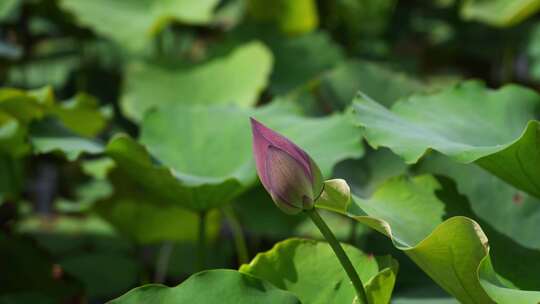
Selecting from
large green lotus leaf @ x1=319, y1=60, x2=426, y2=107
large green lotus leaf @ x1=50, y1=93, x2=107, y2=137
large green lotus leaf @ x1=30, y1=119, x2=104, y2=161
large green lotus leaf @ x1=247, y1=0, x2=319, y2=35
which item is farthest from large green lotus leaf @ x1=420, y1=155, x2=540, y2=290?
large green lotus leaf @ x1=247, y1=0, x2=319, y2=35

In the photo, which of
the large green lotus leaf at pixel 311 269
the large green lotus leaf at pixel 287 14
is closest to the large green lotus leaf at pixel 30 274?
the large green lotus leaf at pixel 311 269

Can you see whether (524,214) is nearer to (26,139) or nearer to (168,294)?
(168,294)

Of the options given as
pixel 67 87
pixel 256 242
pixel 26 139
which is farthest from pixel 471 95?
pixel 67 87

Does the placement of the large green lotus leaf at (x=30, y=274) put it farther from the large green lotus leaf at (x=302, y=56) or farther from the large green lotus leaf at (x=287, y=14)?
the large green lotus leaf at (x=287, y=14)

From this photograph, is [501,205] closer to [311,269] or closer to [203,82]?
[311,269]

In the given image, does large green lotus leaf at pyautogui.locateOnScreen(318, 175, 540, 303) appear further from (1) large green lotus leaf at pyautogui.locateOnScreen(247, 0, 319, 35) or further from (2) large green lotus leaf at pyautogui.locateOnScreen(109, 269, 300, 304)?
(1) large green lotus leaf at pyautogui.locateOnScreen(247, 0, 319, 35)

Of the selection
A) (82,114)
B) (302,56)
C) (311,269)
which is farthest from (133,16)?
(311,269)
